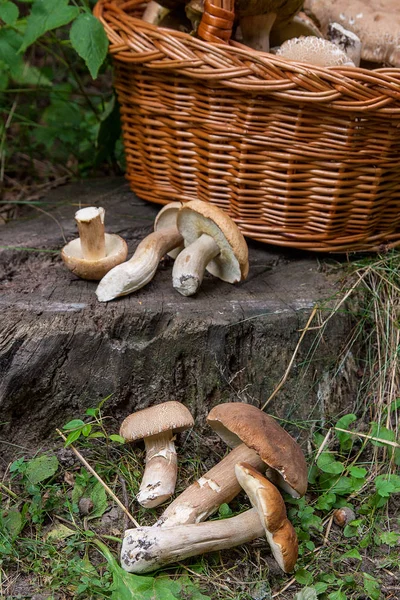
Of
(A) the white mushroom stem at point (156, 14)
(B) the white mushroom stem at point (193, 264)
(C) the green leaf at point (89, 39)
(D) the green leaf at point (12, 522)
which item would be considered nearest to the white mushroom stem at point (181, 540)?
(D) the green leaf at point (12, 522)

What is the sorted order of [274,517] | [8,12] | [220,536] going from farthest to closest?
[8,12] → [220,536] → [274,517]

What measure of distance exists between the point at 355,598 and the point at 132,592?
1.91 ft

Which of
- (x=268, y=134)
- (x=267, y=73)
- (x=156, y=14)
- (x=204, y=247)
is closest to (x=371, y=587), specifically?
(x=204, y=247)

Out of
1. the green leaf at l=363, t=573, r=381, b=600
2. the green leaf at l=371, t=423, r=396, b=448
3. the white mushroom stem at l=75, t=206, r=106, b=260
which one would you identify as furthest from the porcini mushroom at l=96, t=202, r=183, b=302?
the green leaf at l=363, t=573, r=381, b=600

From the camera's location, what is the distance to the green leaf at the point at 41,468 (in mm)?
1906

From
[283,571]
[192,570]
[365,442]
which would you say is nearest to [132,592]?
[192,570]

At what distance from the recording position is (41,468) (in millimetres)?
1929

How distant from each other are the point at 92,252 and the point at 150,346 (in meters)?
0.38

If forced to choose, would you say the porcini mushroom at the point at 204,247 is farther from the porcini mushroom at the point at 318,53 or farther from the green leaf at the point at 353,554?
the green leaf at the point at 353,554

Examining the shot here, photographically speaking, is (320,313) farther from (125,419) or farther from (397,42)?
(397,42)

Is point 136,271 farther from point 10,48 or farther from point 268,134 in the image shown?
point 10,48

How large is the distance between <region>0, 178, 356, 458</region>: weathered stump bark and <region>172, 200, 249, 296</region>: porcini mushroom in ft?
0.24

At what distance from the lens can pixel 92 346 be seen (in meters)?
2.00

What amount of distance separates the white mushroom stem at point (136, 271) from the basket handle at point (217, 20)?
26.9 inches
